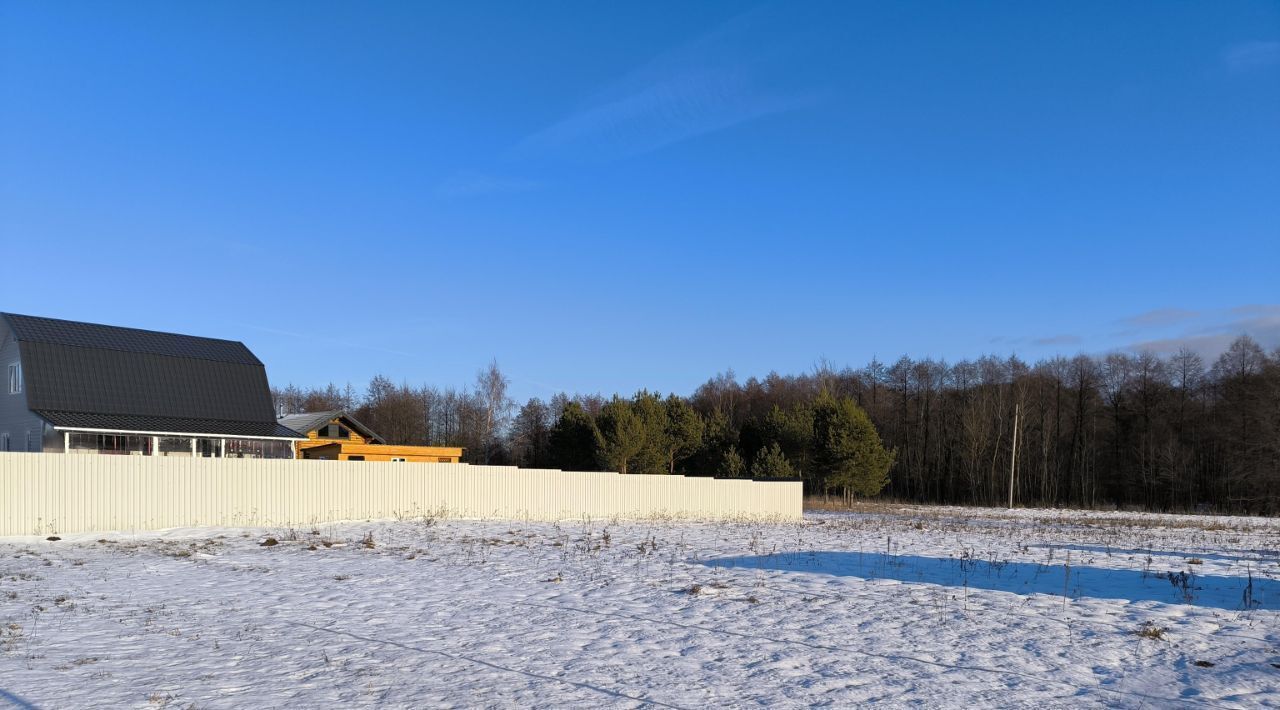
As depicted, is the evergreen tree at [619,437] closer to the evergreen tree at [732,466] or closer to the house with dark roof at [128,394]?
the evergreen tree at [732,466]

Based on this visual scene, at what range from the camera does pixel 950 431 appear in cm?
6756

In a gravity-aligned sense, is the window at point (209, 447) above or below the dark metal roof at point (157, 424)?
below

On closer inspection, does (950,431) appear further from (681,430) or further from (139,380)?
(139,380)

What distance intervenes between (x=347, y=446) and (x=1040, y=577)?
31.3 metres

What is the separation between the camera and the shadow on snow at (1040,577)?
1074 centimetres

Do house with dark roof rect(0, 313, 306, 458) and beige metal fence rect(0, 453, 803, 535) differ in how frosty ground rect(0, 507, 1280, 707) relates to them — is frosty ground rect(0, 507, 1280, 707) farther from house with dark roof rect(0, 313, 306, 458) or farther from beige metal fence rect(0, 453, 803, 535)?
house with dark roof rect(0, 313, 306, 458)

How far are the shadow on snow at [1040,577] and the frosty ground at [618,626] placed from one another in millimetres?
87

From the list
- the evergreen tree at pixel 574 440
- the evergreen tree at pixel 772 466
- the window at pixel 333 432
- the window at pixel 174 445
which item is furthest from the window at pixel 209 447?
the evergreen tree at pixel 772 466

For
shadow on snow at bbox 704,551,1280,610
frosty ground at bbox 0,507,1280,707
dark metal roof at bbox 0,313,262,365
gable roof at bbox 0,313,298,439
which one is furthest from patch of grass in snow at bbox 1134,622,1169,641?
dark metal roof at bbox 0,313,262,365

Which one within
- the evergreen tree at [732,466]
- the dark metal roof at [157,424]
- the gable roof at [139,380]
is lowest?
the evergreen tree at [732,466]

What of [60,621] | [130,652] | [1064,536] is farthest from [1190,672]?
[1064,536]

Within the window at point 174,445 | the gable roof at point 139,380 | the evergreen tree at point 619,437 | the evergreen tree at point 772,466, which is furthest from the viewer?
the evergreen tree at point 619,437

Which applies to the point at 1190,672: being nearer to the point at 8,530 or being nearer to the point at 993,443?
the point at 8,530

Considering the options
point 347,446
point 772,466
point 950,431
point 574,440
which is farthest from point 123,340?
point 950,431
